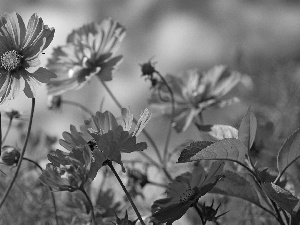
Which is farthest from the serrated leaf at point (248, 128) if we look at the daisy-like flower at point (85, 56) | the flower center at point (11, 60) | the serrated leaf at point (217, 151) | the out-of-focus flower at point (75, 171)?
the daisy-like flower at point (85, 56)

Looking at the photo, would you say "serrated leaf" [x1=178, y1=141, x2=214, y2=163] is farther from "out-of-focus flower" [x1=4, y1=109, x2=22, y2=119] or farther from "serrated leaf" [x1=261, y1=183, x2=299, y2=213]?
"out-of-focus flower" [x1=4, y1=109, x2=22, y2=119]

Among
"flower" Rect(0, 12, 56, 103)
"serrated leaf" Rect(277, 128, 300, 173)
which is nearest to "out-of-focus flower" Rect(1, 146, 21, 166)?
"flower" Rect(0, 12, 56, 103)

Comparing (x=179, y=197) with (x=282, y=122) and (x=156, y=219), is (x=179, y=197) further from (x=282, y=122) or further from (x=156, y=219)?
(x=282, y=122)

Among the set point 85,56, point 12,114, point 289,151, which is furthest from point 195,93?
point 289,151

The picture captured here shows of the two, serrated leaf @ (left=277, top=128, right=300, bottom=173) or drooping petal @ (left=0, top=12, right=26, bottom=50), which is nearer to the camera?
serrated leaf @ (left=277, top=128, right=300, bottom=173)

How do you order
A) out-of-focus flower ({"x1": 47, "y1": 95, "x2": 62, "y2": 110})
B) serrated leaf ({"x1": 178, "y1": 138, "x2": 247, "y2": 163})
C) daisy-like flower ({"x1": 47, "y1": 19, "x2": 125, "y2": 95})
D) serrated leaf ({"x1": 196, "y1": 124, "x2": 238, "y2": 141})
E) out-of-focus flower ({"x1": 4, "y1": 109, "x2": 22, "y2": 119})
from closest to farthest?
serrated leaf ({"x1": 178, "y1": 138, "x2": 247, "y2": 163}), serrated leaf ({"x1": 196, "y1": 124, "x2": 238, "y2": 141}), out-of-focus flower ({"x1": 4, "y1": 109, "x2": 22, "y2": 119}), daisy-like flower ({"x1": 47, "y1": 19, "x2": 125, "y2": 95}), out-of-focus flower ({"x1": 47, "y1": 95, "x2": 62, "y2": 110})

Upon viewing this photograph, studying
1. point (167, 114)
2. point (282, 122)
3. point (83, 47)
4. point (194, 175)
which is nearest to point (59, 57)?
point (83, 47)

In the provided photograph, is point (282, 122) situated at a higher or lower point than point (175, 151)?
lower
